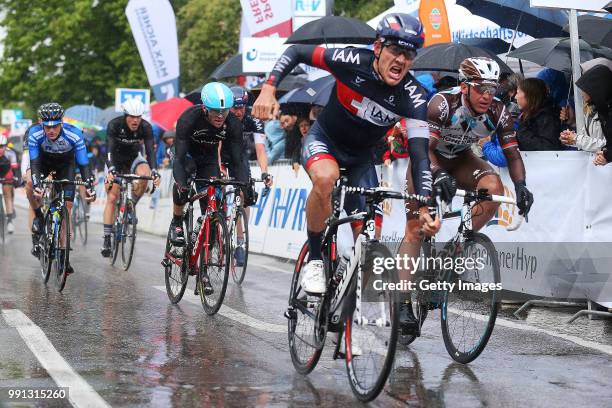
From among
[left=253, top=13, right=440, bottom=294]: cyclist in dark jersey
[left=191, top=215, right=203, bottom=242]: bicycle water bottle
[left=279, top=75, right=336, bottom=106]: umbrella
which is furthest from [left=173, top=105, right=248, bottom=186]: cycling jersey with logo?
[left=279, top=75, right=336, bottom=106]: umbrella

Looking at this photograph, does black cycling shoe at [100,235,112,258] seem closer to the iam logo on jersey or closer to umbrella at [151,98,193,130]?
the iam logo on jersey

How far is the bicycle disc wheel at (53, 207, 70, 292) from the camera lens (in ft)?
37.8

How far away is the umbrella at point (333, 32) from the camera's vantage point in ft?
51.9

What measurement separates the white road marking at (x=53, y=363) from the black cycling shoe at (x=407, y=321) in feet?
7.17

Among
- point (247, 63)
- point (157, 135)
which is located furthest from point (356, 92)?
point (157, 135)

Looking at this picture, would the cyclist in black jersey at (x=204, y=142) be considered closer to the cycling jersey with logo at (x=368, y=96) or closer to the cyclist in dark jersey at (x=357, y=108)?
the cyclist in dark jersey at (x=357, y=108)

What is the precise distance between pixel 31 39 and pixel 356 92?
57542 millimetres

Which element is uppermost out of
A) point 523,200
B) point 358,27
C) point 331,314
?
point 358,27

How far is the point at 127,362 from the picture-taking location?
23.9ft

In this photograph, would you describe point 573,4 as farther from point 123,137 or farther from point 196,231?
point 123,137

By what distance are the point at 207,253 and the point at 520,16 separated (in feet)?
18.6

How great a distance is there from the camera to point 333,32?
1600 centimetres

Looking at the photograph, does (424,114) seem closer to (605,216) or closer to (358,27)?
(605,216)

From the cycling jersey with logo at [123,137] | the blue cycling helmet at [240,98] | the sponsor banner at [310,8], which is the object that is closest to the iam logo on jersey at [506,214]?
the blue cycling helmet at [240,98]
